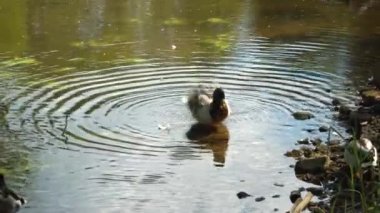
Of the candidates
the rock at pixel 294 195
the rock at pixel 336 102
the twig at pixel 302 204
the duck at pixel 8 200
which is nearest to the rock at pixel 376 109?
the rock at pixel 336 102

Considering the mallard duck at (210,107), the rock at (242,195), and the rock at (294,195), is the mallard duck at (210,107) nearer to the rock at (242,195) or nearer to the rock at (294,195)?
the rock at (242,195)

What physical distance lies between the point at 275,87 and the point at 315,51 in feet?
8.88

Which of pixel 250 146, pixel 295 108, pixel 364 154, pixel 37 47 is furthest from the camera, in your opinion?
pixel 37 47

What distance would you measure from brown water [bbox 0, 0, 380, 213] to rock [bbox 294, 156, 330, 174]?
0.50ft

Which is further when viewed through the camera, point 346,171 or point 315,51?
point 315,51

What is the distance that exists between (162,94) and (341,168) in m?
3.62

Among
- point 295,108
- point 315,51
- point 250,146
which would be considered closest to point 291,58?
point 315,51

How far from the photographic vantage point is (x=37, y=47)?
1441 cm

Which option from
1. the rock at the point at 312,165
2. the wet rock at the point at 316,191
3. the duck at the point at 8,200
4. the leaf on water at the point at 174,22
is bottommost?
the wet rock at the point at 316,191

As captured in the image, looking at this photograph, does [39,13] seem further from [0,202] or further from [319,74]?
[0,202]

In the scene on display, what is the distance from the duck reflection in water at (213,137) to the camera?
29.4 feet

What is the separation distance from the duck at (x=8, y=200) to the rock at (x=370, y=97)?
493cm

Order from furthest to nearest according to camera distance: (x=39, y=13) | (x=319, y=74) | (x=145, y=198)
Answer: (x=39, y=13) < (x=319, y=74) < (x=145, y=198)

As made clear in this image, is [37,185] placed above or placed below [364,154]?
below
